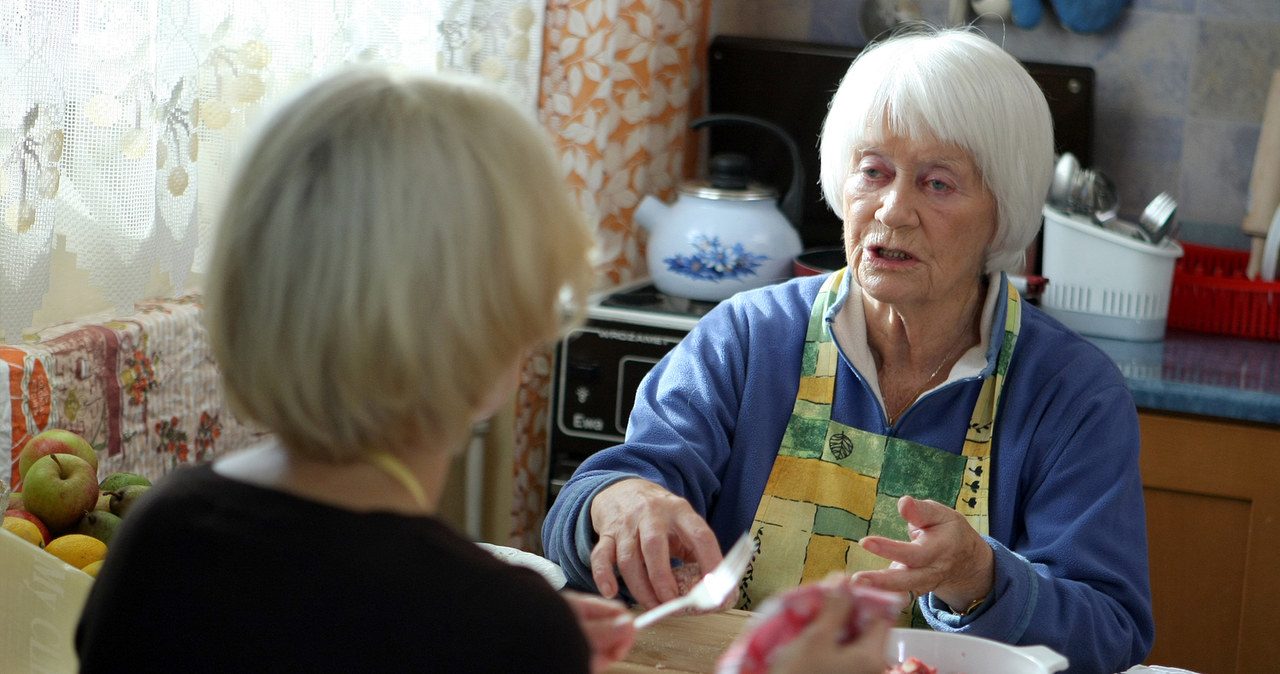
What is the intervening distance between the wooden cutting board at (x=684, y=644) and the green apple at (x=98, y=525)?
0.52 metres

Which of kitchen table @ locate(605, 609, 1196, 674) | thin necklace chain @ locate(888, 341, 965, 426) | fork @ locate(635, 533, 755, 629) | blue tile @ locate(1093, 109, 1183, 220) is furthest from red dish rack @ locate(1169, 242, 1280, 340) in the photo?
fork @ locate(635, 533, 755, 629)

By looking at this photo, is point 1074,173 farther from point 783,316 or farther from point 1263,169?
point 783,316

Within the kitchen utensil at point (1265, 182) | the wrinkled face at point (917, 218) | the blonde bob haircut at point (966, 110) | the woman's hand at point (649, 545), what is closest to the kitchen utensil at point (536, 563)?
the woman's hand at point (649, 545)

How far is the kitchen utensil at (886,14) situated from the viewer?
110 inches

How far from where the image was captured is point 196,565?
645mm

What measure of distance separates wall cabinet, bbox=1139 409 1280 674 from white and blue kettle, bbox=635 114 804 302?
2.46 ft

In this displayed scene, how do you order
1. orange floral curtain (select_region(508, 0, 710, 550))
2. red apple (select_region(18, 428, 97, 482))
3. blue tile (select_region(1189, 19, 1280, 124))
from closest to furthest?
red apple (select_region(18, 428, 97, 482)) < orange floral curtain (select_region(508, 0, 710, 550)) < blue tile (select_region(1189, 19, 1280, 124))

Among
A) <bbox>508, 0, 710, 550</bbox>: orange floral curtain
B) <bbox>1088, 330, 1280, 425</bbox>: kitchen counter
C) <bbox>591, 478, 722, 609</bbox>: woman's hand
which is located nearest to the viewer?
<bbox>591, 478, 722, 609</bbox>: woman's hand

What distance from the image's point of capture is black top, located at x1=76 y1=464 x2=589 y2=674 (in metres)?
0.62

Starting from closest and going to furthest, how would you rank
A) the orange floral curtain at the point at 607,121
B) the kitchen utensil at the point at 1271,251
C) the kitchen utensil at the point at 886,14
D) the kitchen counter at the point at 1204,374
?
1. the kitchen counter at the point at 1204,374
2. the kitchen utensil at the point at 1271,251
3. the orange floral curtain at the point at 607,121
4. the kitchen utensil at the point at 886,14

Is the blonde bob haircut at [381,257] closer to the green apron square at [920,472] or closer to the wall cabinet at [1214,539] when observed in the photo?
the green apron square at [920,472]

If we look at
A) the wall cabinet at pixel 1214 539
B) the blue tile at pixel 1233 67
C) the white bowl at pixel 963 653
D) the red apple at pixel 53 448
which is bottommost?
the wall cabinet at pixel 1214 539

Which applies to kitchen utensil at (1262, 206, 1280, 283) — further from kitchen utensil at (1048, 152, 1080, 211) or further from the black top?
the black top

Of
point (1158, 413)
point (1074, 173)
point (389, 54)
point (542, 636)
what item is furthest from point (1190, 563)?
point (542, 636)
